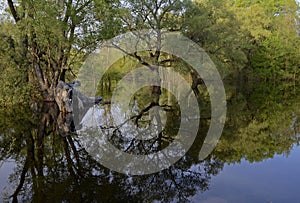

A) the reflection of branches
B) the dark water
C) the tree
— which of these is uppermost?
the tree

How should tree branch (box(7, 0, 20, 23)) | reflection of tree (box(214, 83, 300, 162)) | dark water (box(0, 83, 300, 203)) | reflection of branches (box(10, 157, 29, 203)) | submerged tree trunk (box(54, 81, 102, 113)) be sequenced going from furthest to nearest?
tree branch (box(7, 0, 20, 23))
submerged tree trunk (box(54, 81, 102, 113))
reflection of tree (box(214, 83, 300, 162))
dark water (box(0, 83, 300, 203))
reflection of branches (box(10, 157, 29, 203))

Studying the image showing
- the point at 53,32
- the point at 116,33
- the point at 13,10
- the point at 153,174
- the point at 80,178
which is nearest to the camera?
the point at 80,178

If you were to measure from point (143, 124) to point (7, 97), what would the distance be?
861 cm

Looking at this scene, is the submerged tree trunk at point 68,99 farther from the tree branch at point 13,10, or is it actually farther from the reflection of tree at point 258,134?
the reflection of tree at point 258,134

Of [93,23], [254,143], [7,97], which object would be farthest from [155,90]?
[254,143]

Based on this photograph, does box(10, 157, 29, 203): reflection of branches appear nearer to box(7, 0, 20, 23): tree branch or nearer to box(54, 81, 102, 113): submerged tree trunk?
box(54, 81, 102, 113): submerged tree trunk

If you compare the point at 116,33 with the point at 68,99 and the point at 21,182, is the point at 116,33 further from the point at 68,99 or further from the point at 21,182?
the point at 21,182

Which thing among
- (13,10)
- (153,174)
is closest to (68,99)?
(13,10)

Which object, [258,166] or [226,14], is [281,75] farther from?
[258,166]

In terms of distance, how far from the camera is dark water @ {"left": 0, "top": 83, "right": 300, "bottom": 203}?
540 cm

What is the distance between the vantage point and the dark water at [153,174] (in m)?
5.40

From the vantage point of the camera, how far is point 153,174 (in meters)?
→ 6.49

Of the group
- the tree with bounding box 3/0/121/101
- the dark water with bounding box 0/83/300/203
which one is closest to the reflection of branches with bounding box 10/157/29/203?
the dark water with bounding box 0/83/300/203

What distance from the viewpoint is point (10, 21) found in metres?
17.3
